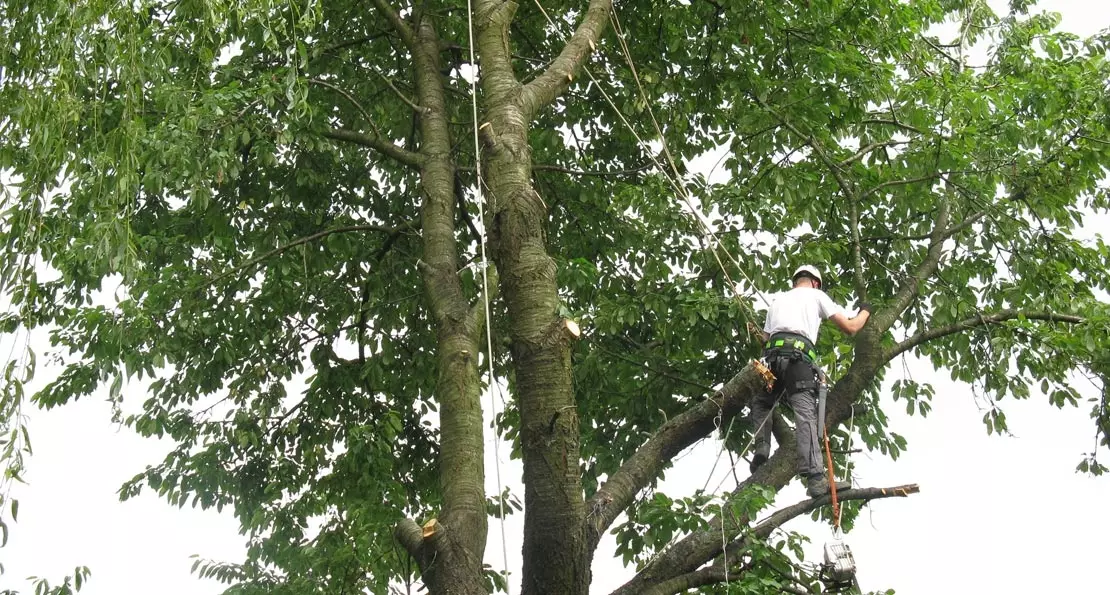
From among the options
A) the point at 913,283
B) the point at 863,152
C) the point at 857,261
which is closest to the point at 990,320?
the point at 913,283

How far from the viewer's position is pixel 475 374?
22.6 feet

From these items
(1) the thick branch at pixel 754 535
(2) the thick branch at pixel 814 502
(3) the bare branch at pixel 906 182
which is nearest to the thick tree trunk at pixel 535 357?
(1) the thick branch at pixel 754 535

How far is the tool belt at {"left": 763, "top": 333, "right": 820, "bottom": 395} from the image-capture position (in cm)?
673

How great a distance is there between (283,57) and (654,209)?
337cm

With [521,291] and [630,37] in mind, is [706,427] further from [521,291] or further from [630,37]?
[630,37]

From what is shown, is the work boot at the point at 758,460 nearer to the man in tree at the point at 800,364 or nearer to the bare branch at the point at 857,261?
the man in tree at the point at 800,364

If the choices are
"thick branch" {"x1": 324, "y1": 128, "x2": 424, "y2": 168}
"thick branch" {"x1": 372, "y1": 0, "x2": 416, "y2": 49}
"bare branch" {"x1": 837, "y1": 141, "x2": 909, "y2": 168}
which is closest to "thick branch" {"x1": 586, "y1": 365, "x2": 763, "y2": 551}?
"bare branch" {"x1": 837, "y1": 141, "x2": 909, "y2": 168}

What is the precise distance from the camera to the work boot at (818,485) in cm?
635

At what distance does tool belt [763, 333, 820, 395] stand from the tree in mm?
363

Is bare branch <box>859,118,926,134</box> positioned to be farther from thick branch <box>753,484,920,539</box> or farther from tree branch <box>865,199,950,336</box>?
thick branch <box>753,484,920,539</box>

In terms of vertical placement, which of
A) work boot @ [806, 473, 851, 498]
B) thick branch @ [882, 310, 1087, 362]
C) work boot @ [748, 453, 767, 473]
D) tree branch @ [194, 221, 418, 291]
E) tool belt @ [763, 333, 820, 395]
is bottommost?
work boot @ [806, 473, 851, 498]

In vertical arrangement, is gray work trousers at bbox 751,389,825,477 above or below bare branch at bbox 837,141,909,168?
below

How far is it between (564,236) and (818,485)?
4108 mm

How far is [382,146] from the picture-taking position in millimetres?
8398
